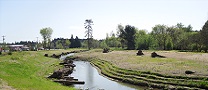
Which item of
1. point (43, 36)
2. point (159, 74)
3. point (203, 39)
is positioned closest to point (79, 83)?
point (159, 74)

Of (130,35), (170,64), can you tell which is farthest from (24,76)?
(130,35)

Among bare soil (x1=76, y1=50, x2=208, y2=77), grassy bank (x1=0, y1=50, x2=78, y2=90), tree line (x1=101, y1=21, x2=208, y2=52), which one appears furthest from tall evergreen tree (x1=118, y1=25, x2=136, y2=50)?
grassy bank (x1=0, y1=50, x2=78, y2=90)

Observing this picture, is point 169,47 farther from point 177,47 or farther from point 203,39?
point 203,39

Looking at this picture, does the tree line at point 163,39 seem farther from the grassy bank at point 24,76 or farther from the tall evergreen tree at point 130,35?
the grassy bank at point 24,76

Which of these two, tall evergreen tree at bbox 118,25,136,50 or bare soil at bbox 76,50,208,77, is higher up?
tall evergreen tree at bbox 118,25,136,50

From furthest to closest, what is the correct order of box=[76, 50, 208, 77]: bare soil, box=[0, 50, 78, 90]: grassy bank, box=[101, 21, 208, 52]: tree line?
box=[101, 21, 208, 52]: tree line
box=[76, 50, 208, 77]: bare soil
box=[0, 50, 78, 90]: grassy bank

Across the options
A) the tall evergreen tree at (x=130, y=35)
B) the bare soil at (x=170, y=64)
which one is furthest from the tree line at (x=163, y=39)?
the bare soil at (x=170, y=64)

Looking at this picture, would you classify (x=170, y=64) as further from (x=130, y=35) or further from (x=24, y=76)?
(x=130, y=35)

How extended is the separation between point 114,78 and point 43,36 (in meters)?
151

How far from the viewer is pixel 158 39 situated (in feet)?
465

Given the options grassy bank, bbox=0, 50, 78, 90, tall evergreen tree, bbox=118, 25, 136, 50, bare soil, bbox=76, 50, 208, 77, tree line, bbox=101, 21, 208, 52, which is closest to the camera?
grassy bank, bbox=0, 50, 78, 90

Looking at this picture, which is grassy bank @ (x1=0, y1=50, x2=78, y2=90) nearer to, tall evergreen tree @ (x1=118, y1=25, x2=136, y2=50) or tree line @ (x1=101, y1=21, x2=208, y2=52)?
tree line @ (x1=101, y1=21, x2=208, y2=52)

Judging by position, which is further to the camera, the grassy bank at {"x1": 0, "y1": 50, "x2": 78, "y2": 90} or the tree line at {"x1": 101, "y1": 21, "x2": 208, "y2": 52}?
the tree line at {"x1": 101, "y1": 21, "x2": 208, "y2": 52}

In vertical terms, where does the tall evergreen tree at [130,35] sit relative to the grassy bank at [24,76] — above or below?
above
